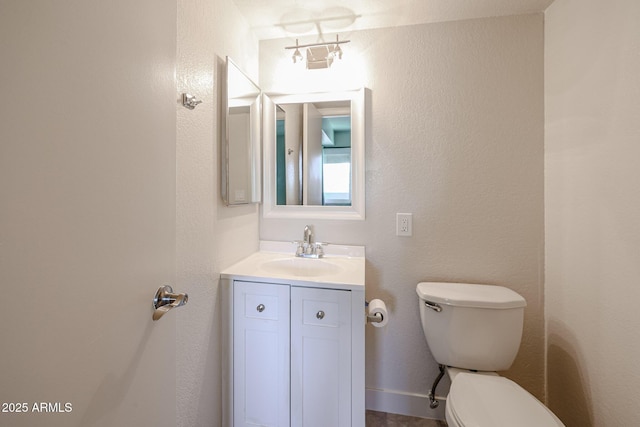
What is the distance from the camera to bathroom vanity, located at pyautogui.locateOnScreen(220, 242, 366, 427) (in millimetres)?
1121

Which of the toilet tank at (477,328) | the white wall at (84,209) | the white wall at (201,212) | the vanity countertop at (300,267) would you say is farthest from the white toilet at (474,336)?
the white wall at (84,209)

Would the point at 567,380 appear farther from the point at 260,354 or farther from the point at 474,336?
the point at 260,354

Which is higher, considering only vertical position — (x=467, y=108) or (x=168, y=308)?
(x=467, y=108)

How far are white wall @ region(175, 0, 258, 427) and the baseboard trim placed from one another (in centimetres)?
88

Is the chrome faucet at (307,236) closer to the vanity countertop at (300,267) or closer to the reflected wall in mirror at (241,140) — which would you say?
the vanity countertop at (300,267)

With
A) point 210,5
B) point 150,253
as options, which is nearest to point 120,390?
point 150,253

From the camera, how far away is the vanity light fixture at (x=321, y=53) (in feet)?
4.98

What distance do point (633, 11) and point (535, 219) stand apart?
35.5 inches

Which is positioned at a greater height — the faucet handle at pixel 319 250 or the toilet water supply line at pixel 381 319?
the faucet handle at pixel 319 250

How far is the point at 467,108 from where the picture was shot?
57.8 inches

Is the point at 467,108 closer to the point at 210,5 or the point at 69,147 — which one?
the point at 210,5

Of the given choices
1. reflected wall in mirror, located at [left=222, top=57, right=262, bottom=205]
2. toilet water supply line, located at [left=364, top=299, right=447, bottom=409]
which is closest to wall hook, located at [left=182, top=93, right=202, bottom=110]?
reflected wall in mirror, located at [left=222, top=57, right=262, bottom=205]

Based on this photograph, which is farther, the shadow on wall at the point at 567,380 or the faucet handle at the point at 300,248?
the faucet handle at the point at 300,248

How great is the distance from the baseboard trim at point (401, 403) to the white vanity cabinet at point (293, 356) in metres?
0.51
